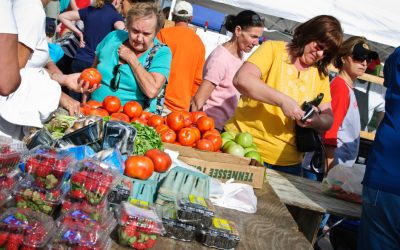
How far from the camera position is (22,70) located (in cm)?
186

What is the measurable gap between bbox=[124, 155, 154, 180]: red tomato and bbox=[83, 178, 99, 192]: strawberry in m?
0.40

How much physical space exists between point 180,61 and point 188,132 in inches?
53.5

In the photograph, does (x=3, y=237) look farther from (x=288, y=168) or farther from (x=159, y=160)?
(x=288, y=168)

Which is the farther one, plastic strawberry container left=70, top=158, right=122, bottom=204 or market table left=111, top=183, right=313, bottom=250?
market table left=111, top=183, right=313, bottom=250

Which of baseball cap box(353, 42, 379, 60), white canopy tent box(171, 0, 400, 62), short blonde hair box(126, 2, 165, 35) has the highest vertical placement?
white canopy tent box(171, 0, 400, 62)

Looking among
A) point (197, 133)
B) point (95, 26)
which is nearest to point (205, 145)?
point (197, 133)

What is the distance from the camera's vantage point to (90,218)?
1.17 m

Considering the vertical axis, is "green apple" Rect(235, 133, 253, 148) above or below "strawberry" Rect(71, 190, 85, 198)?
below

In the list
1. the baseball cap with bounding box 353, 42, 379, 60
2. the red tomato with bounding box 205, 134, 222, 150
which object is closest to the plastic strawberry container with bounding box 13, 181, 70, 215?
the red tomato with bounding box 205, 134, 222, 150

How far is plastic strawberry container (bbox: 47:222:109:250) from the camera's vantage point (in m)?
1.06

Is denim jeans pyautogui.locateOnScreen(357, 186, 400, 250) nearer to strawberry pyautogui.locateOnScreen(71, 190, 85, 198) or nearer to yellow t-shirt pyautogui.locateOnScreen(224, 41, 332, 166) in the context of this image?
yellow t-shirt pyautogui.locateOnScreen(224, 41, 332, 166)

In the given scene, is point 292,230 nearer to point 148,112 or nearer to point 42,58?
point 148,112

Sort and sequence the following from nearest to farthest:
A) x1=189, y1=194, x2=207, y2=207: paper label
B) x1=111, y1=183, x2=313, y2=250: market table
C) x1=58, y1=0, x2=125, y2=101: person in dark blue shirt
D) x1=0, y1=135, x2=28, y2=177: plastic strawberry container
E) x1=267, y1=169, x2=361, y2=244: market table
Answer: x1=0, y1=135, x2=28, y2=177: plastic strawberry container < x1=111, y1=183, x2=313, y2=250: market table < x1=189, y1=194, x2=207, y2=207: paper label < x1=267, y1=169, x2=361, y2=244: market table < x1=58, y1=0, x2=125, y2=101: person in dark blue shirt

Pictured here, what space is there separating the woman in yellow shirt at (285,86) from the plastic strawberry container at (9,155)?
5.34 feet
